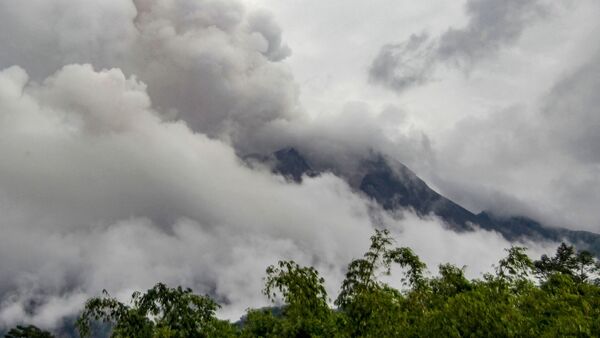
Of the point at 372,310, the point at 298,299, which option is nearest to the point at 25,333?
the point at 298,299

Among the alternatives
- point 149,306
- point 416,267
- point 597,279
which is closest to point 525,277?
point 416,267

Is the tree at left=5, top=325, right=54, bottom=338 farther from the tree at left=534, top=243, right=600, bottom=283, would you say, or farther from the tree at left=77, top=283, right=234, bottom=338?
the tree at left=534, top=243, right=600, bottom=283

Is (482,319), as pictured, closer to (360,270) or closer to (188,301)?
(360,270)

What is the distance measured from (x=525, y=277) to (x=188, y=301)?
78.0 feet

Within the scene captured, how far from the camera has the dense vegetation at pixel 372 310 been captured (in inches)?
818

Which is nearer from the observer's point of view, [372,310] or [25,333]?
[372,310]

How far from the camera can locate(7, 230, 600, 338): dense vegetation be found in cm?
2078

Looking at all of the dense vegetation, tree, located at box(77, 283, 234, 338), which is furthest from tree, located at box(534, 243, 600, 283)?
tree, located at box(77, 283, 234, 338)

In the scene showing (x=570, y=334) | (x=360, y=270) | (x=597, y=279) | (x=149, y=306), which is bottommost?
(x=570, y=334)

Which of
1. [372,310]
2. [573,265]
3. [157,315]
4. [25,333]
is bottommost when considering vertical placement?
[372,310]

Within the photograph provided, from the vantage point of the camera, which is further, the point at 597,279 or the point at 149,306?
the point at 597,279

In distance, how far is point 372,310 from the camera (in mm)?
24500

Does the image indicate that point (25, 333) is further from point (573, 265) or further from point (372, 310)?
point (573, 265)

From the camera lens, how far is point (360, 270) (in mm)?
31391
